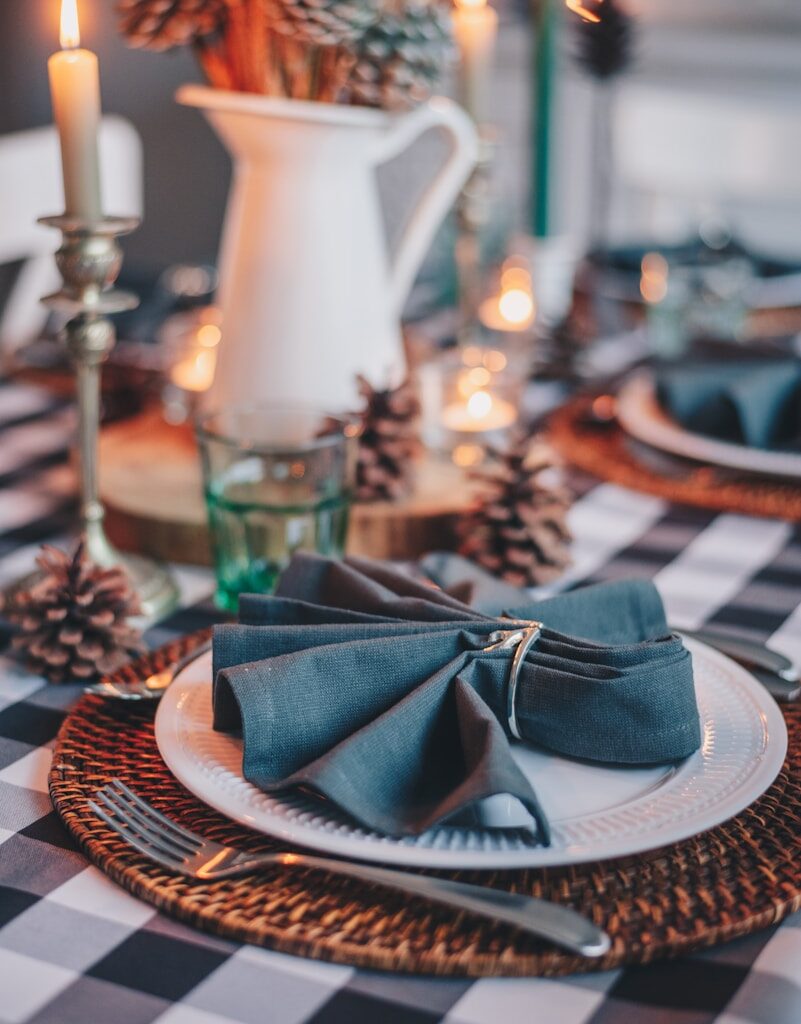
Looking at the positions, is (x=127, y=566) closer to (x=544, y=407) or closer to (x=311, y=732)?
(x=311, y=732)

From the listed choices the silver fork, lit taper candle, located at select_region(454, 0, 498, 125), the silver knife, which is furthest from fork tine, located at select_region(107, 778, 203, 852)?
lit taper candle, located at select_region(454, 0, 498, 125)

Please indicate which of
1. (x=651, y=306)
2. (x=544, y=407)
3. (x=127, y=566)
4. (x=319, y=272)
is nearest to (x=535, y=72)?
(x=651, y=306)

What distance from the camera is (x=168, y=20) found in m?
0.83

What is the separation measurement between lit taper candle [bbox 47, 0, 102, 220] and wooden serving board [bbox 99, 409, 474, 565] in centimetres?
23

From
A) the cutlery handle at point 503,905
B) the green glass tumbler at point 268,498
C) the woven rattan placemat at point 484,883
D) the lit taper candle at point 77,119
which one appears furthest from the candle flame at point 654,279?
the cutlery handle at point 503,905

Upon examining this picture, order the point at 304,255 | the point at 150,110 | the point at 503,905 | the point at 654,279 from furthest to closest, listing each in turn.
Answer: the point at 150,110, the point at 654,279, the point at 304,255, the point at 503,905

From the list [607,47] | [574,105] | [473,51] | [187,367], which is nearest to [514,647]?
[187,367]

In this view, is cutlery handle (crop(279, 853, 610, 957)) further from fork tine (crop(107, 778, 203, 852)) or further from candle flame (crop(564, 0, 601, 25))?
candle flame (crop(564, 0, 601, 25))

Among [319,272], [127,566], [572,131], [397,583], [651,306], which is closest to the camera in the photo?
[397,583]

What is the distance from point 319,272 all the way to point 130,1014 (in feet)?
1.91

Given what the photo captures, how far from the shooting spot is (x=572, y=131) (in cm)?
267

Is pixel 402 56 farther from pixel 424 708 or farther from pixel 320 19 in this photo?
pixel 424 708

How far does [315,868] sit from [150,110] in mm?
2433

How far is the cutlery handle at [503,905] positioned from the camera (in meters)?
0.42
